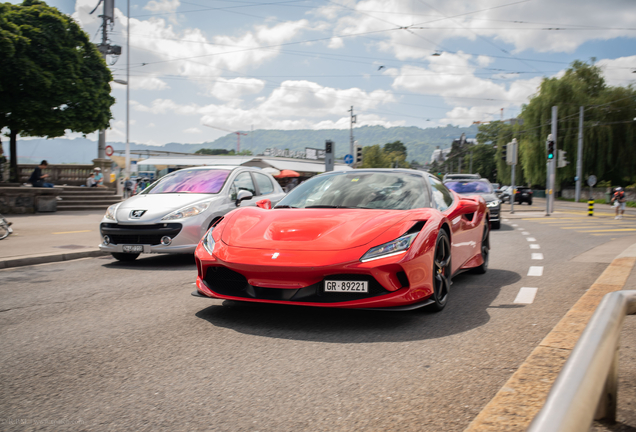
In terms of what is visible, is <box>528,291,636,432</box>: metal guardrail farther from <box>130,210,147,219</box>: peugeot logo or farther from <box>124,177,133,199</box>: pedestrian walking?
<box>124,177,133,199</box>: pedestrian walking

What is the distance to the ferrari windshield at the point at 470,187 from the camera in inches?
685

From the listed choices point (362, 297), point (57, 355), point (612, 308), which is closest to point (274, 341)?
point (362, 297)

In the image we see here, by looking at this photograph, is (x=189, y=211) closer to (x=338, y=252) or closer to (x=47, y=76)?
(x=338, y=252)

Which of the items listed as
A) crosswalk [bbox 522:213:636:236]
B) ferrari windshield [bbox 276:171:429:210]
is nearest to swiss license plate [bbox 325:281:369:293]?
ferrari windshield [bbox 276:171:429:210]

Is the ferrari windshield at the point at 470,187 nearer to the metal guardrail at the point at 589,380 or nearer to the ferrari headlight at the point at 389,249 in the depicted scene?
the ferrari headlight at the point at 389,249

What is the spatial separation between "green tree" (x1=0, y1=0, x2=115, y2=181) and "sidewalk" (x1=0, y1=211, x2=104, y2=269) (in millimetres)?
9921

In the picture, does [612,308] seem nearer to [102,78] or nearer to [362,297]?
[362,297]

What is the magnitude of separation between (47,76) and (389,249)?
23.9 m

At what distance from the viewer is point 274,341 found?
3.84 m

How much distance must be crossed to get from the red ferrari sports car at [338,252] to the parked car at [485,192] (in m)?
11.5

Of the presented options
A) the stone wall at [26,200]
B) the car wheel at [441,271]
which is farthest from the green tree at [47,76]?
the car wheel at [441,271]

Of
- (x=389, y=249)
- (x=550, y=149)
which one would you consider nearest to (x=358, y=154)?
(x=550, y=149)

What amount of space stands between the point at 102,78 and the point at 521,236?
70.4 ft

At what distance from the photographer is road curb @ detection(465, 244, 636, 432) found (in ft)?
7.91
